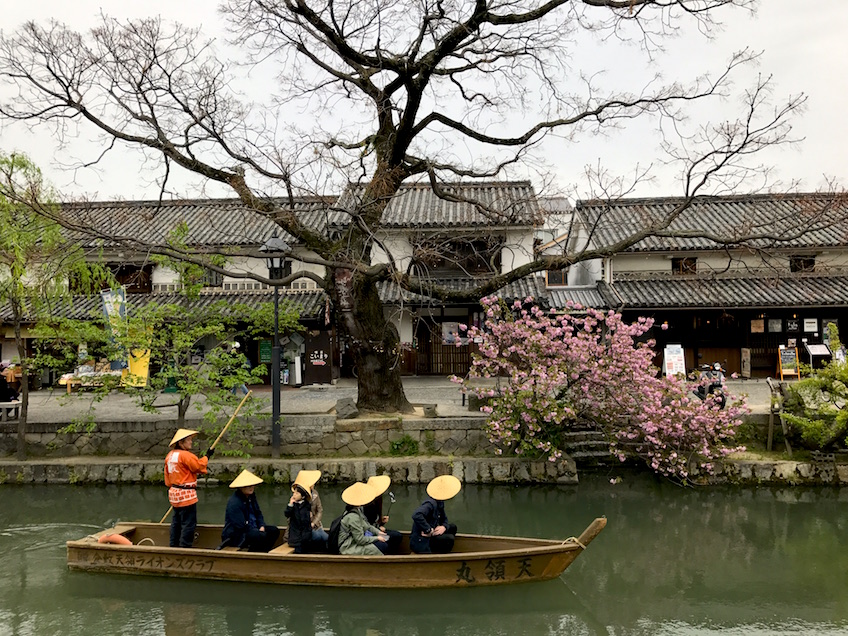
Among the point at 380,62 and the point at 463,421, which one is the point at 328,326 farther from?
the point at 380,62

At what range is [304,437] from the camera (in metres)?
13.4

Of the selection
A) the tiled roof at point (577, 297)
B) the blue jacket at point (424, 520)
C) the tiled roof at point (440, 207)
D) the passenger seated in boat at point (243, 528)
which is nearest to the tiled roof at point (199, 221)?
the tiled roof at point (440, 207)

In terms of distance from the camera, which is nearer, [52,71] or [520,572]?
[520,572]

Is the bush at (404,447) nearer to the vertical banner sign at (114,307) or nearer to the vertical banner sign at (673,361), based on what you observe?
the vertical banner sign at (114,307)

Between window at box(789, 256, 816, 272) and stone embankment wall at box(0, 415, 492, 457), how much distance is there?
14.5 metres

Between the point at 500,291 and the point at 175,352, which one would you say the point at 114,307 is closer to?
the point at 175,352

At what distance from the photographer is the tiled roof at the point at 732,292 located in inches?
779

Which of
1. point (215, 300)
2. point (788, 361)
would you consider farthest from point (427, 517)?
point (788, 361)

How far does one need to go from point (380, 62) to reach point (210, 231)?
12.7 meters

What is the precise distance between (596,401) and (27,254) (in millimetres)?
11723

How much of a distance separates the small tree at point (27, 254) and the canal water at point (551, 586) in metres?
3.91

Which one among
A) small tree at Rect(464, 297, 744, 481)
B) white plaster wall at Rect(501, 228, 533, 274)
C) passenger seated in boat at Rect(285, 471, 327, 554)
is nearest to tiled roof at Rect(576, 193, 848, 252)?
white plaster wall at Rect(501, 228, 533, 274)

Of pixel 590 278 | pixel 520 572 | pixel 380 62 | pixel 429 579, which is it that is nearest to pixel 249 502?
pixel 429 579

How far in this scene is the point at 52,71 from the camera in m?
11.8
